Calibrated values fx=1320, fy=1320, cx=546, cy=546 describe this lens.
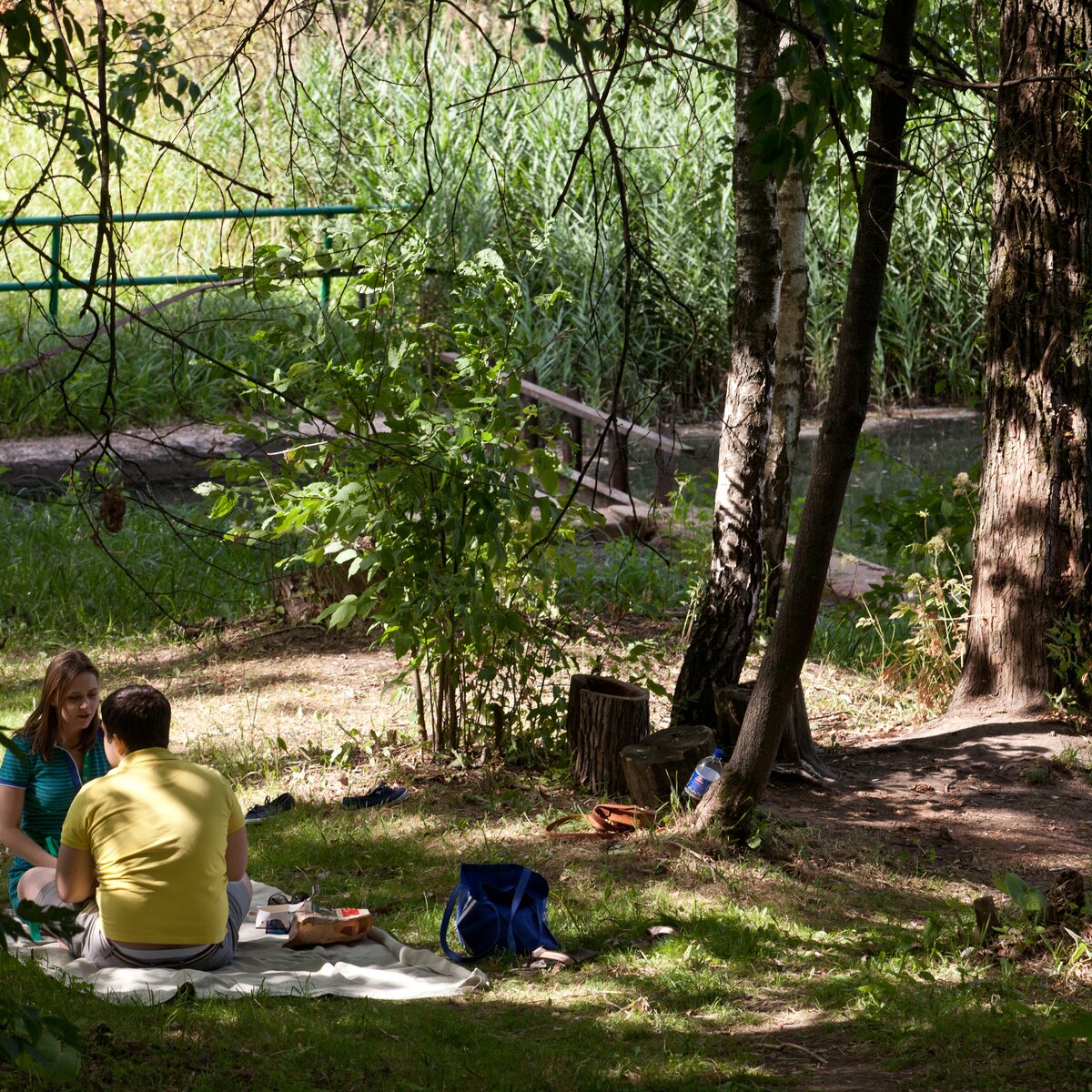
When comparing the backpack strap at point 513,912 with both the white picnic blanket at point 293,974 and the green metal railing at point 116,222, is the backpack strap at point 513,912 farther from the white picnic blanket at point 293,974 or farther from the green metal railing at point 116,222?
the green metal railing at point 116,222

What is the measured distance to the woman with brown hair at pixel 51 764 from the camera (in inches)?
163

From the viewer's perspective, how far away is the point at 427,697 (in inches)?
245

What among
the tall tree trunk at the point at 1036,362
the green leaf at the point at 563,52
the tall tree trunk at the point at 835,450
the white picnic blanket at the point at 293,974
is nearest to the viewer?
the green leaf at the point at 563,52

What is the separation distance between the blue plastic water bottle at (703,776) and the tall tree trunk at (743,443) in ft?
2.41

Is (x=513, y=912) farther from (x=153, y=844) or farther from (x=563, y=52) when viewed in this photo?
(x=563, y=52)

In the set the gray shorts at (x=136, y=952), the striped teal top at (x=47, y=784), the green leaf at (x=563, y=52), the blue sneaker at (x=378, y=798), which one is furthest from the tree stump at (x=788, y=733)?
the green leaf at (x=563, y=52)

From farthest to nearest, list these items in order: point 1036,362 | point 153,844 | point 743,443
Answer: point 1036,362 → point 743,443 → point 153,844

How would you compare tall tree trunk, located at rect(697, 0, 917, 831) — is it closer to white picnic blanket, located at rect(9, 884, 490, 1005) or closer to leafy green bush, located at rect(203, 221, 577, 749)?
leafy green bush, located at rect(203, 221, 577, 749)

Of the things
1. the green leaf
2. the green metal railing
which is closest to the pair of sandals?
the green metal railing

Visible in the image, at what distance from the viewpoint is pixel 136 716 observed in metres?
3.68

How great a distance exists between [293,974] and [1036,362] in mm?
3964

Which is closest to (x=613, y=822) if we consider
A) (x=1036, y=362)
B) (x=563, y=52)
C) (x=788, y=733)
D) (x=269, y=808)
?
(x=788, y=733)

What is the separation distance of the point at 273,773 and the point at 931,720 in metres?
3.00

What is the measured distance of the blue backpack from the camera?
399cm
